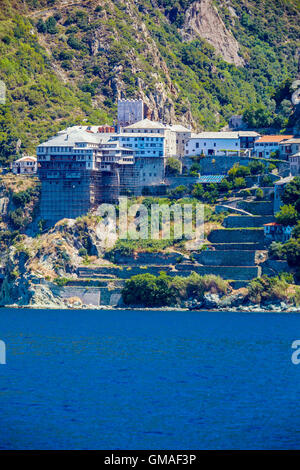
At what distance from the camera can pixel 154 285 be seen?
3580 inches

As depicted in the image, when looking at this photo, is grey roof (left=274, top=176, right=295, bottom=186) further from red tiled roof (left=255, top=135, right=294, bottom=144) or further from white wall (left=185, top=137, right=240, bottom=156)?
white wall (left=185, top=137, right=240, bottom=156)

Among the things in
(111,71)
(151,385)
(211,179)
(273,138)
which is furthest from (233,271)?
(111,71)

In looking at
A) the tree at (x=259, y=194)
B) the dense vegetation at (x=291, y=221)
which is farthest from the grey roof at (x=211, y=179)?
the dense vegetation at (x=291, y=221)

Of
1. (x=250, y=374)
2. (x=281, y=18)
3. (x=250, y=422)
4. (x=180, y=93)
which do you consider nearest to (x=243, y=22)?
(x=281, y=18)

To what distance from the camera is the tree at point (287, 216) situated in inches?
3698

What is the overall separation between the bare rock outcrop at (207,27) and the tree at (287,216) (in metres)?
75.0

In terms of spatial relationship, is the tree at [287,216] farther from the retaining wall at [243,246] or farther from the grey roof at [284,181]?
the grey roof at [284,181]

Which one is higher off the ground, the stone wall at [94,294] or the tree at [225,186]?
the tree at [225,186]

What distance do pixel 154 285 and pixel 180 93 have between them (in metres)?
57.7

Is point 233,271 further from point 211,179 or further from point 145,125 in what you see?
point 145,125

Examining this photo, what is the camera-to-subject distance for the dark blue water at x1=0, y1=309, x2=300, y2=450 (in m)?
43.9

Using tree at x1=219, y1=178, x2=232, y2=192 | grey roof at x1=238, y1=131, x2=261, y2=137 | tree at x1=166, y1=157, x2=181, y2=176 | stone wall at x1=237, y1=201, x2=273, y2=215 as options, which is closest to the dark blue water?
stone wall at x1=237, y1=201, x2=273, y2=215

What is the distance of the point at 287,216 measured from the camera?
3698 inches

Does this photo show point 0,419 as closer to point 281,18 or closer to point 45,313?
point 45,313
